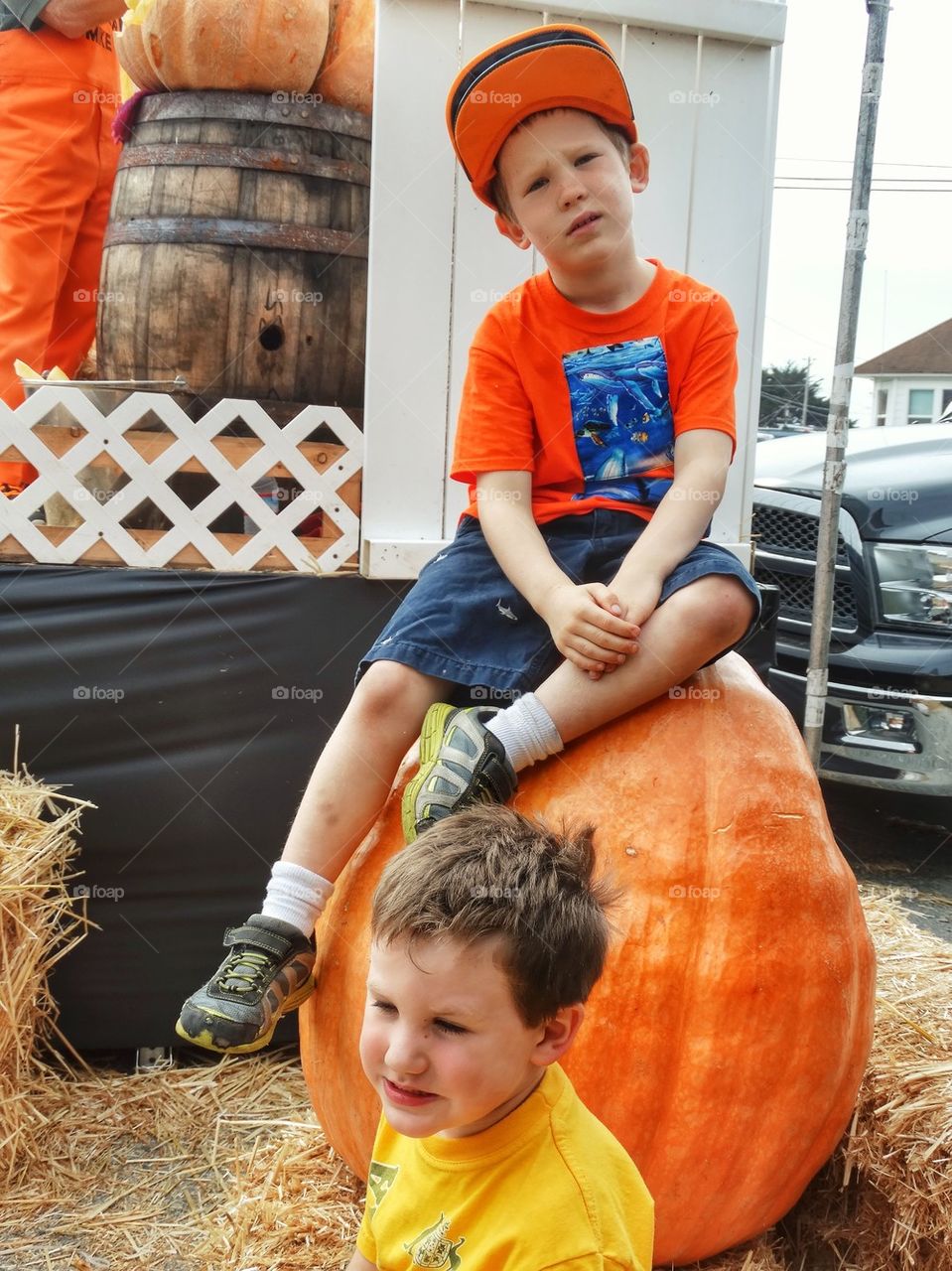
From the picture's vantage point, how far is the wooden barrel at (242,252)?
320 centimetres

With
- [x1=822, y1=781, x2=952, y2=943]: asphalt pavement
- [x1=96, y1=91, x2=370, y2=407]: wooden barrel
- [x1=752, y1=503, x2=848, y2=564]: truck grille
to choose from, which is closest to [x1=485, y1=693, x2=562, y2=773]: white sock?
[x1=96, y1=91, x2=370, y2=407]: wooden barrel

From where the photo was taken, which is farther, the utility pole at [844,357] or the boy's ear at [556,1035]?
the utility pole at [844,357]

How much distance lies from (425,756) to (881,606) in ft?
9.50

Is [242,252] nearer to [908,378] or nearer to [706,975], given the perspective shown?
[706,975]

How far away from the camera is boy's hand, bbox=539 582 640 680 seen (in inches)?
75.7

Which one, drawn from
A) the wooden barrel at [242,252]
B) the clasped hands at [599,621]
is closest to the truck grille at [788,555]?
the wooden barrel at [242,252]

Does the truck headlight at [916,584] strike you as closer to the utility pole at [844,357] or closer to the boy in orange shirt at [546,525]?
the utility pole at [844,357]

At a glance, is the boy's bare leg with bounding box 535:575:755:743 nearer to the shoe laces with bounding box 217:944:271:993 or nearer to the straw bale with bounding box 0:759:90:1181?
the shoe laces with bounding box 217:944:271:993

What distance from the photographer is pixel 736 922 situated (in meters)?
1.90

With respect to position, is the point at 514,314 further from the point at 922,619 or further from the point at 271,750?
the point at 922,619

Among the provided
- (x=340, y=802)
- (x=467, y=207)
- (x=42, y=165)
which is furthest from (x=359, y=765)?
(x=42, y=165)

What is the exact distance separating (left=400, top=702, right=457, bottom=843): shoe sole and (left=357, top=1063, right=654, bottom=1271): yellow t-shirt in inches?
22.0

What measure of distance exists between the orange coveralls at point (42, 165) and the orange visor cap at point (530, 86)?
2.15m

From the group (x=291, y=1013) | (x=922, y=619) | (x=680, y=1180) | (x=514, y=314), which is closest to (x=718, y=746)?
(x=680, y=1180)
